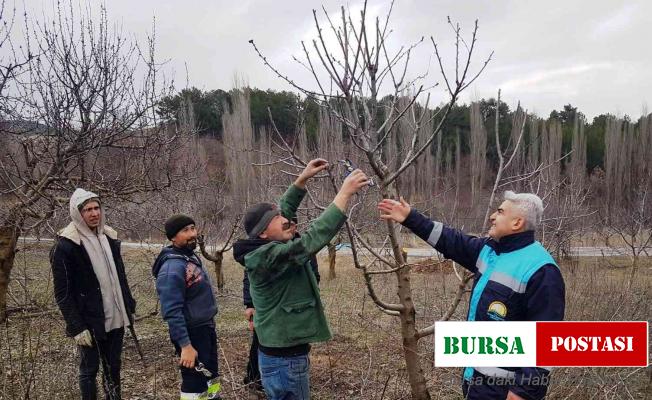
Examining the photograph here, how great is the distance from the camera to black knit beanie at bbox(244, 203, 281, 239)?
7.86ft

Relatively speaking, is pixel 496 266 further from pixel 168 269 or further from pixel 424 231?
pixel 168 269

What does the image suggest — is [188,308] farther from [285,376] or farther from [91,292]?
[285,376]

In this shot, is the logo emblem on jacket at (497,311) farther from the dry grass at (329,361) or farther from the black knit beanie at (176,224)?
the black knit beanie at (176,224)

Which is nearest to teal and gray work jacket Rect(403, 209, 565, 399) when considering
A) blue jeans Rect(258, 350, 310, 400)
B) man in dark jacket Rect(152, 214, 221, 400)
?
blue jeans Rect(258, 350, 310, 400)

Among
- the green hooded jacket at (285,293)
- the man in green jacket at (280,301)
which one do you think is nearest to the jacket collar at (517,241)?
the man in green jacket at (280,301)

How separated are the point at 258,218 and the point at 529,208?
4.22 feet

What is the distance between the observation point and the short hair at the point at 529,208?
7.05 feet

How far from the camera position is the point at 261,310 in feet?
7.85

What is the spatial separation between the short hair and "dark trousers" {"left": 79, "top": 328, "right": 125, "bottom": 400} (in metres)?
2.57

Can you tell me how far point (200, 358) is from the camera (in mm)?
3152

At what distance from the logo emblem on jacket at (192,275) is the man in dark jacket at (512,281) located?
55.6 inches

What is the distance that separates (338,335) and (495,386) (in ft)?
14.2

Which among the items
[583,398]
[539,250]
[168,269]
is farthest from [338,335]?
[539,250]

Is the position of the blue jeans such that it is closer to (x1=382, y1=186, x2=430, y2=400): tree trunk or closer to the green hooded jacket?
the green hooded jacket
